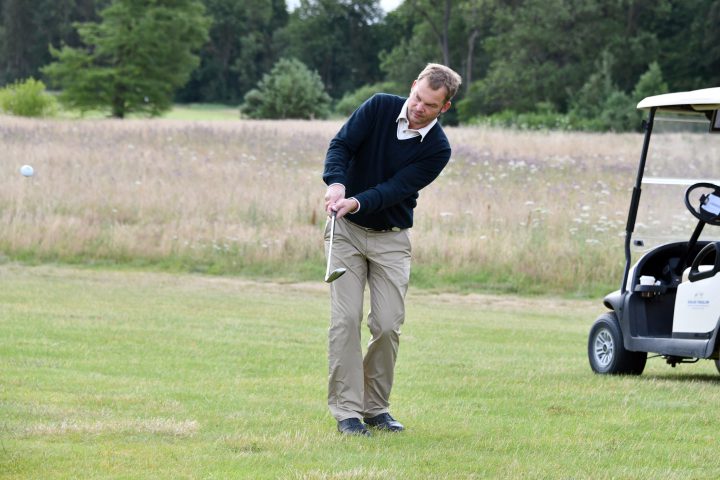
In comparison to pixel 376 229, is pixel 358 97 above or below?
below

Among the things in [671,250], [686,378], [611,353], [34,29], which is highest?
[34,29]

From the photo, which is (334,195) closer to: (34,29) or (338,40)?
(338,40)

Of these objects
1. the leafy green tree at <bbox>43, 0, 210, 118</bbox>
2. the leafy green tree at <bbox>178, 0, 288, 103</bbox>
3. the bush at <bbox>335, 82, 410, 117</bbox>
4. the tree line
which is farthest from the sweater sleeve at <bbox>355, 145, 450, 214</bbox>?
the leafy green tree at <bbox>178, 0, 288, 103</bbox>

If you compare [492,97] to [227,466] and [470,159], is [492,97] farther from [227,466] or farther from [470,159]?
[227,466]

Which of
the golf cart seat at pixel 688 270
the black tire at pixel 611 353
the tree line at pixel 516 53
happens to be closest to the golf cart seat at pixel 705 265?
the golf cart seat at pixel 688 270

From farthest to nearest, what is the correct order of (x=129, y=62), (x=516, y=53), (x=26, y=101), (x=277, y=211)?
(x=516, y=53) < (x=129, y=62) < (x=26, y=101) < (x=277, y=211)

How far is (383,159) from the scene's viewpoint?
598 cm

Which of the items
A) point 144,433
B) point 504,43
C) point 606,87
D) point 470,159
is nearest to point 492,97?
point 504,43

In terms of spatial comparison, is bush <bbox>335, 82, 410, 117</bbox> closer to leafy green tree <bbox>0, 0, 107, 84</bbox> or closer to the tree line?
the tree line

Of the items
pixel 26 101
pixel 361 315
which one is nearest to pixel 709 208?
pixel 361 315

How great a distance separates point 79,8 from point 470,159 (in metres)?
76.3

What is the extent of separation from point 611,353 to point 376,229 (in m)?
3.43

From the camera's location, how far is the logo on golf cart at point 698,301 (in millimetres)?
8117

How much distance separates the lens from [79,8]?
9562cm
